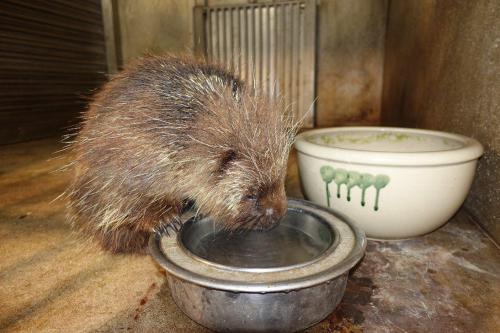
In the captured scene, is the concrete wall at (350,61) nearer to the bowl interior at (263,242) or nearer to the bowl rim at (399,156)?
the bowl rim at (399,156)

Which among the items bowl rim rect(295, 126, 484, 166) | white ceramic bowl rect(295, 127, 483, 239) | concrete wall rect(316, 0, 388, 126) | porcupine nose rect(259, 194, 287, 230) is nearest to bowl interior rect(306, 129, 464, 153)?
white ceramic bowl rect(295, 127, 483, 239)

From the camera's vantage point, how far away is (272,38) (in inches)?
202

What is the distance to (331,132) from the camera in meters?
2.03

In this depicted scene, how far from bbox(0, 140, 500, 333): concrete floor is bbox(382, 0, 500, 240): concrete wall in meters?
0.28

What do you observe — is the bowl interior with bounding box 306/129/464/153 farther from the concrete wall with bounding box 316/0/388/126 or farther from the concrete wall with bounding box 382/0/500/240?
the concrete wall with bounding box 316/0/388/126

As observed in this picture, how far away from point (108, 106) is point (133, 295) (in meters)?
0.82

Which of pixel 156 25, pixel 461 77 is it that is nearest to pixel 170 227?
pixel 461 77

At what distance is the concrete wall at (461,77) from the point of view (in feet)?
5.46

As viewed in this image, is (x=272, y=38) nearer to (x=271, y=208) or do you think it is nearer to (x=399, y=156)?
(x=399, y=156)

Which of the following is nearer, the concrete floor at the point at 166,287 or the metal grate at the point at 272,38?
the concrete floor at the point at 166,287

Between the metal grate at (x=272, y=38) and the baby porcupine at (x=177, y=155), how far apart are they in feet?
11.9

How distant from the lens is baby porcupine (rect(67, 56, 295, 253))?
51.6 inches

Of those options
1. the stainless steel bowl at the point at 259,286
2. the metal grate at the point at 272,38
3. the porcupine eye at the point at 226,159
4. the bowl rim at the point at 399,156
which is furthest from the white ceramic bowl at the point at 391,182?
the metal grate at the point at 272,38

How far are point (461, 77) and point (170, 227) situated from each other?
1810 millimetres
